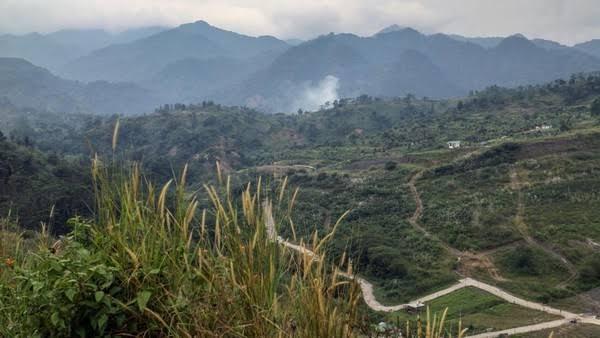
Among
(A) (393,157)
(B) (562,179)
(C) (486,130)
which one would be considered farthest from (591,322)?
(C) (486,130)

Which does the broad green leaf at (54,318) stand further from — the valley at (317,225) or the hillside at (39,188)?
the hillside at (39,188)

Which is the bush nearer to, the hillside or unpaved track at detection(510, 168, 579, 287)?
unpaved track at detection(510, 168, 579, 287)

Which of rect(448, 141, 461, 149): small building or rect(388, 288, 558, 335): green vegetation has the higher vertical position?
rect(448, 141, 461, 149): small building

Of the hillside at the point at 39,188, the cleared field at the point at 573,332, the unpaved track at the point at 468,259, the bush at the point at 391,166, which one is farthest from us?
the bush at the point at 391,166

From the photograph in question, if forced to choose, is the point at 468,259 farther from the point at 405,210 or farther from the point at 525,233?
the point at 405,210

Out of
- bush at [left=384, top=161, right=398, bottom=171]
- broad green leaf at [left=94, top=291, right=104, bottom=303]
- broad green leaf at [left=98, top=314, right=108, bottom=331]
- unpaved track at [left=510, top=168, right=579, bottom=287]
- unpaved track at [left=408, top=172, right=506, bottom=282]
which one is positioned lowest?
unpaved track at [left=408, top=172, right=506, bottom=282]

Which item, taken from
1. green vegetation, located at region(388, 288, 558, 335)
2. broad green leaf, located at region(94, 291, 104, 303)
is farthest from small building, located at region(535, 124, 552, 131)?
broad green leaf, located at region(94, 291, 104, 303)

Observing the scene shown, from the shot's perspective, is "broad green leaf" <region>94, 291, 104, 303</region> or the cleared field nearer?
"broad green leaf" <region>94, 291, 104, 303</region>

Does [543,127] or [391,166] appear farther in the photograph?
[543,127]

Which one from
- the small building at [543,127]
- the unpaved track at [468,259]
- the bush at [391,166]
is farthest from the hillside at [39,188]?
the small building at [543,127]

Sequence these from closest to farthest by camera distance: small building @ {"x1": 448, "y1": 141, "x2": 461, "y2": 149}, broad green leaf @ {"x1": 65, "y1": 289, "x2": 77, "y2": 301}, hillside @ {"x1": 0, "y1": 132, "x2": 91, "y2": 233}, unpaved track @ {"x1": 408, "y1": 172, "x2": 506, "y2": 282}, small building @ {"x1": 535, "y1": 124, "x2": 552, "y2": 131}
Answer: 1. broad green leaf @ {"x1": 65, "y1": 289, "x2": 77, "y2": 301}
2. unpaved track @ {"x1": 408, "y1": 172, "x2": 506, "y2": 282}
3. hillside @ {"x1": 0, "y1": 132, "x2": 91, "y2": 233}
4. small building @ {"x1": 535, "y1": 124, "x2": 552, "y2": 131}
5. small building @ {"x1": 448, "y1": 141, "x2": 461, "y2": 149}

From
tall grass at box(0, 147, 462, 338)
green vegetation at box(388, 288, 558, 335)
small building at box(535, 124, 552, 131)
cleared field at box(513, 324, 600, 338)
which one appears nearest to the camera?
tall grass at box(0, 147, 462, 338)

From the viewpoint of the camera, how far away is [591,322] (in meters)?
23.3

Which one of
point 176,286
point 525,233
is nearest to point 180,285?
point 176,286
